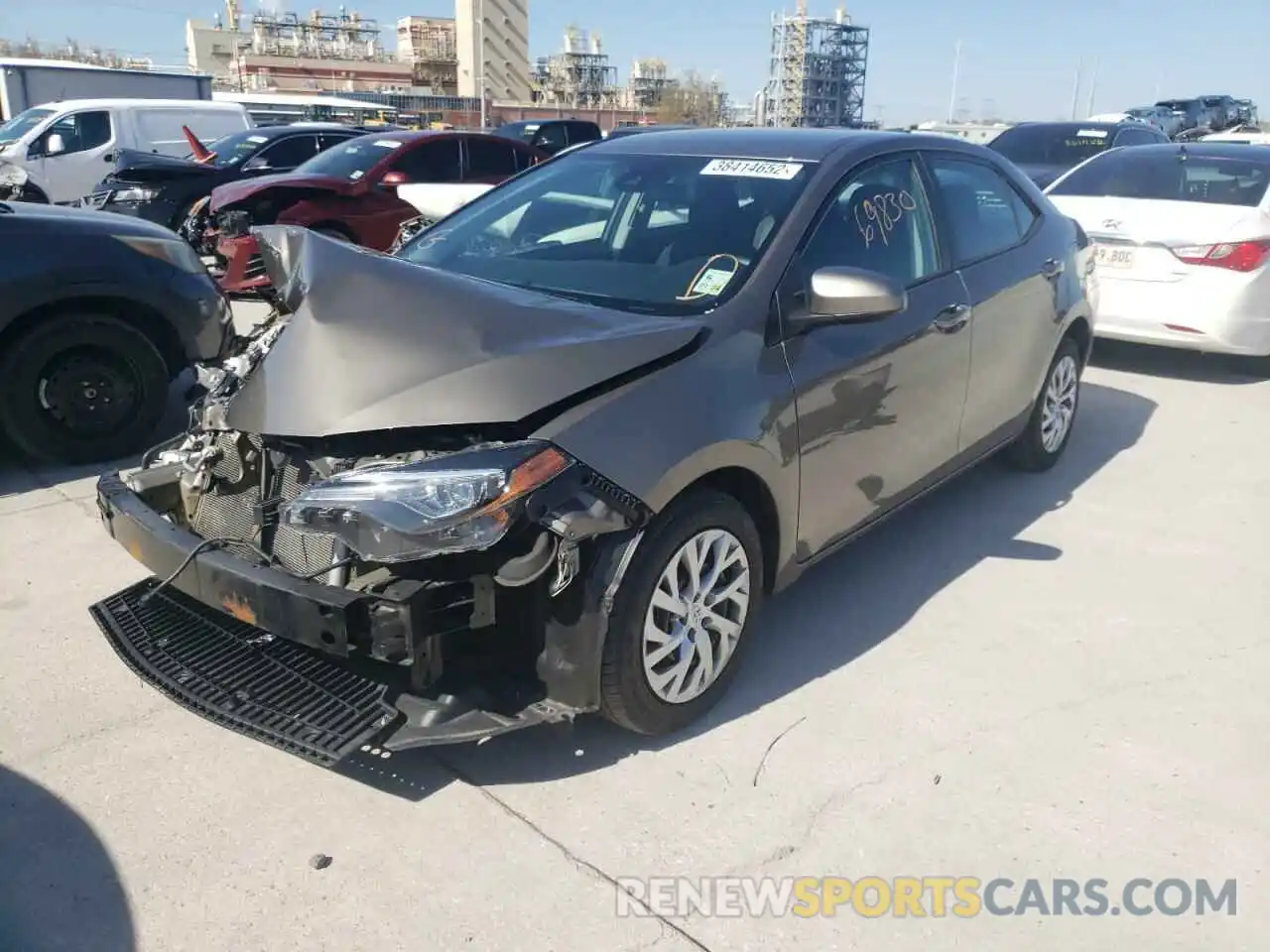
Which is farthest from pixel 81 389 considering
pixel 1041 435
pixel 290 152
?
pixel 290 152

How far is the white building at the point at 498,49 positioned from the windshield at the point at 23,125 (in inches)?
3567

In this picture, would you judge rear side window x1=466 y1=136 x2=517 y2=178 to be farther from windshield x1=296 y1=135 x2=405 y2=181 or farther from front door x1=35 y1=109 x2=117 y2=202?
front door x1=35 y1=109 x2=117 y2=202

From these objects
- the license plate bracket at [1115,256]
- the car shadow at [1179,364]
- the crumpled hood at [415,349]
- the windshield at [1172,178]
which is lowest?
the car shadow at [1179,364]

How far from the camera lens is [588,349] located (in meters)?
2.67

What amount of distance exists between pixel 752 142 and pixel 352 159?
26.0 ft

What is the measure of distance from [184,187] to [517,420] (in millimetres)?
10432

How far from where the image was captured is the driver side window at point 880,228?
3406 millimetres

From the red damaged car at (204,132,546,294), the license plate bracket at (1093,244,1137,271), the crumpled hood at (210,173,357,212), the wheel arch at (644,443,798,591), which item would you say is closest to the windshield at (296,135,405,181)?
the red damaged car at (204,132,546,294)

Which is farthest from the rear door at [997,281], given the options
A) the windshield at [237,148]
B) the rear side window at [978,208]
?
the windshield at [237,148]

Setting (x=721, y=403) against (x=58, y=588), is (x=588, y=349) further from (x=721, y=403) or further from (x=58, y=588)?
(x=58, y=588)

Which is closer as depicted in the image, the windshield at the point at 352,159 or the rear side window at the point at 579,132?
the windshield at the point at 352,159

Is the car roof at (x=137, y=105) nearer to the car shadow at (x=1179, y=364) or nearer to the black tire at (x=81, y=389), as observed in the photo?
the black tire at (x=81, y=389)

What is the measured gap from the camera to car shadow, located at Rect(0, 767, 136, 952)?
2275 millimetres

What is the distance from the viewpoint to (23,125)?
15.7 meters
